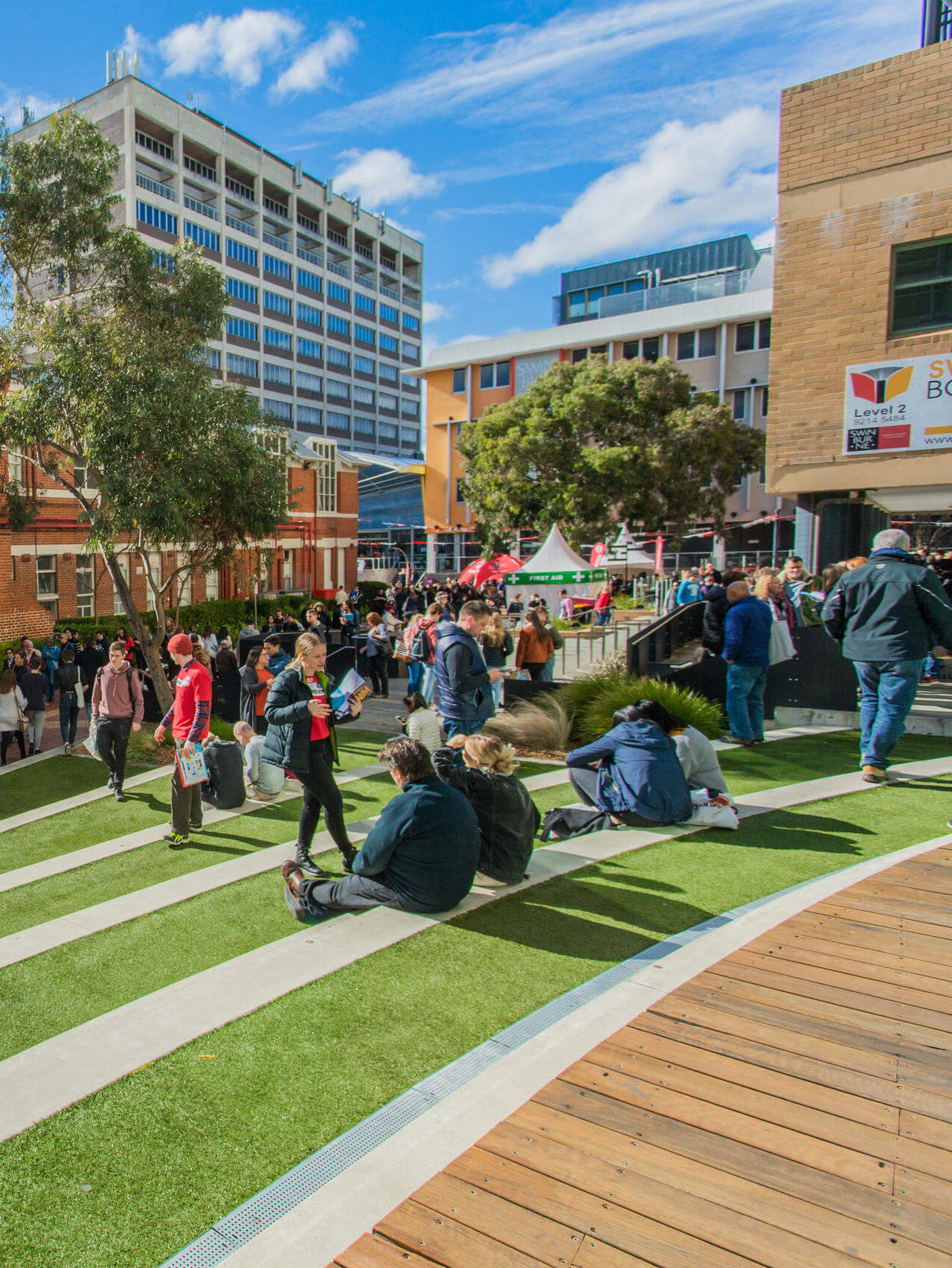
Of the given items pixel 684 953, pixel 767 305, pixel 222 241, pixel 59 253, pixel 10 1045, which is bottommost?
pixel 10 1045

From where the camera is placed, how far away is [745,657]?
347 inches

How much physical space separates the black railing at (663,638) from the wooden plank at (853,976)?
719cm

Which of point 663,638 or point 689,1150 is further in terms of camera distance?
point 663,638

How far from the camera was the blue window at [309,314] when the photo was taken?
71500 mm

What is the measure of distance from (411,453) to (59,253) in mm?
72322

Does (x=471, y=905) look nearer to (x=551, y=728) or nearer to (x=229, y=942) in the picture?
(x=229, y=942)

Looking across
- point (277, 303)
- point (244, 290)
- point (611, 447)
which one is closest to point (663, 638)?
point (611, 447)

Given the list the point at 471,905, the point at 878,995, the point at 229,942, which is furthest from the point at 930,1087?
the point at 229,942

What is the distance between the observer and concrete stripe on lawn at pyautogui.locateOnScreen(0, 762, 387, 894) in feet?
22.9

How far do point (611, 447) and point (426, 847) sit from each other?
87.9ft

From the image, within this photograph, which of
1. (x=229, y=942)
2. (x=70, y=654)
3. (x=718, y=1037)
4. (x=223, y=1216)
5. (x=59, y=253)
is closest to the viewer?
(x=223, y=1216)

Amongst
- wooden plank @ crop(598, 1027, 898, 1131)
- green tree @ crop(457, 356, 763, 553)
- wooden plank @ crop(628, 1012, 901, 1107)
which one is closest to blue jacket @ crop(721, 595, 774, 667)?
wooden plank @ crop(628, 1012, 901, 1107)

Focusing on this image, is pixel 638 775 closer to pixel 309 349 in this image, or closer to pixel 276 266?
pixel 276 266

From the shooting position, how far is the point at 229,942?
198 inches
